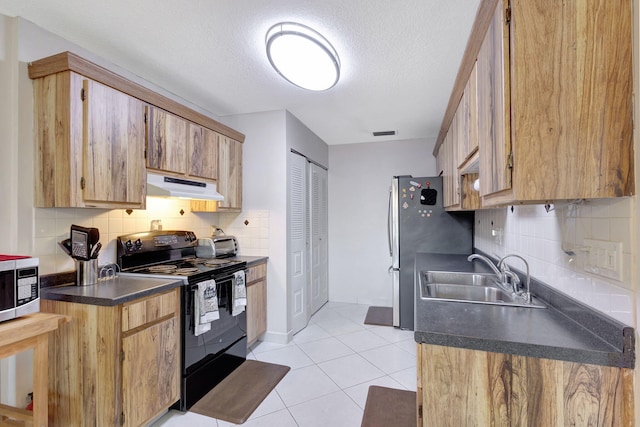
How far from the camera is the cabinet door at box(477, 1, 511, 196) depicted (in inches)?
41.4

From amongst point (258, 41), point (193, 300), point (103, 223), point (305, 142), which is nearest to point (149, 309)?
point (193, 300)

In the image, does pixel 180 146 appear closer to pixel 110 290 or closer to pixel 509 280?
pixel 110 290

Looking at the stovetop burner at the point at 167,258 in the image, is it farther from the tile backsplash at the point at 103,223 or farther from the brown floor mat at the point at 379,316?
the brown floor mat at the point at 379,316

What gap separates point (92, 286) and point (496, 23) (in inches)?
99.6

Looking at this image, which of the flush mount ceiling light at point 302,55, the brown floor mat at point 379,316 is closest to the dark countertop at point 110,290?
the flush mount ceiling light at point 302,55

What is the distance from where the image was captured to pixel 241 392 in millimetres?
2258

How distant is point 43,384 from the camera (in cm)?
149

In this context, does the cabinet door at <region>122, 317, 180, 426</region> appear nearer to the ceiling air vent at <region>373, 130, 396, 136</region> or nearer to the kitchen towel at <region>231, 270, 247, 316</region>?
the kitchen towel at <region>231, 270, 247, 316</region>

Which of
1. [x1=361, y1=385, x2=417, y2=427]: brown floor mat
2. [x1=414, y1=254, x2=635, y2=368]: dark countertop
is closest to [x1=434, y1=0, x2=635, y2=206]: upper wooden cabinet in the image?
[x1=414, y1=254, x2=635, y2=368]: dark countertop

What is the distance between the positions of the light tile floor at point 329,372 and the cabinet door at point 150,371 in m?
0.21

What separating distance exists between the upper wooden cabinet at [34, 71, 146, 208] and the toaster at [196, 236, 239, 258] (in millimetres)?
1054

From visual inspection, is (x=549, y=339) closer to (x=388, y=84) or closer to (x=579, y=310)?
(x=579, y=310)

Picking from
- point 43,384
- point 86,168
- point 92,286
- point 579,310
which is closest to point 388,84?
point 579,310

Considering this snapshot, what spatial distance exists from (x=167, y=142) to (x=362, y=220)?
115 inches
